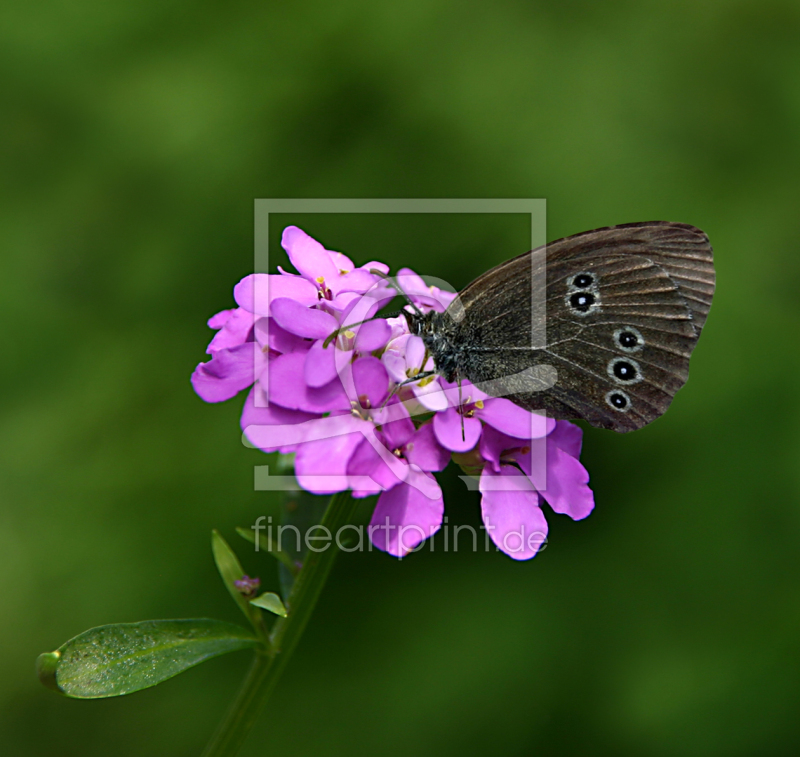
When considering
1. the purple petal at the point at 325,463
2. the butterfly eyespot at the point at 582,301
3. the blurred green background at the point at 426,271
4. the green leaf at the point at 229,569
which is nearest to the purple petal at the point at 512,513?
the purple petal at the point at 325,463

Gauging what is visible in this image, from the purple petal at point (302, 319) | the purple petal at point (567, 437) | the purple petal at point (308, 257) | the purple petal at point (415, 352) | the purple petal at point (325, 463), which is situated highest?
the purple petal at point (308, 257)

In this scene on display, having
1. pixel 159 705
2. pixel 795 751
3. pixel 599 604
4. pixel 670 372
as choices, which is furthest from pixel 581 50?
pixel 159 705

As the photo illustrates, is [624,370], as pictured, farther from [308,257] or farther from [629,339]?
[308,257]

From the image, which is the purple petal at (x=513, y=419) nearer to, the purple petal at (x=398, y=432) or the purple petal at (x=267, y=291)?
the purple petal at (x=398, y=432)

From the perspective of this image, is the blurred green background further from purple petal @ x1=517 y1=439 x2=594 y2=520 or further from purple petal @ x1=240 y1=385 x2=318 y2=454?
purple petal @ x1=240 y1=385 x2=318 y2=454

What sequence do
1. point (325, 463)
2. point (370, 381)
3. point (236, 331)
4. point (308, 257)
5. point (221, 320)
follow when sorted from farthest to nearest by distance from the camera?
point (308, 257)
point (221, 320)
point (236, 331)
point (370, 381)
point (325, 463)

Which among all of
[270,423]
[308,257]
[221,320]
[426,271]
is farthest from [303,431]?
[426,271]

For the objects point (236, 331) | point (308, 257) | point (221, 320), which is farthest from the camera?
point (308, 257)
